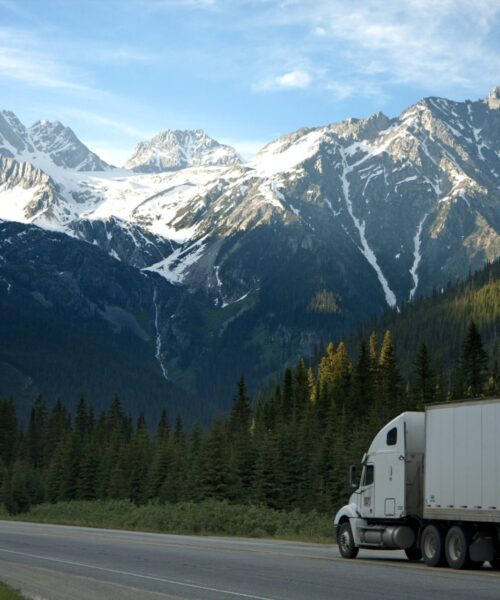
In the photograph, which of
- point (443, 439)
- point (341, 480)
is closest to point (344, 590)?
point (443, 439)

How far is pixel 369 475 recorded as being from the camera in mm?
34969

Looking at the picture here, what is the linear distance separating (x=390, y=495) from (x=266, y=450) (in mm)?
56949

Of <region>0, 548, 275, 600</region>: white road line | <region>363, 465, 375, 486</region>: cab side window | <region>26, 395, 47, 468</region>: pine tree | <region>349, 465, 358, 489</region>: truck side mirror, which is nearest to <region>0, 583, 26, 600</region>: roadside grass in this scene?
<region>0, 548, 275, 600</region>: white road line

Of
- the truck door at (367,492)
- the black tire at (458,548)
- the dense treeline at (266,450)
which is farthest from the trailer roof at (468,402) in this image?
the dense treeline at (266,450)

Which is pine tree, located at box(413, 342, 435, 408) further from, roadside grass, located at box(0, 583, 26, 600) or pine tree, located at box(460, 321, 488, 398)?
roadside grass, located at box(0, 583, 26, 600)

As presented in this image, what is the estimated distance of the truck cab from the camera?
1278 inches

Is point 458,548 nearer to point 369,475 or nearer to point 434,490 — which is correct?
point 434,490

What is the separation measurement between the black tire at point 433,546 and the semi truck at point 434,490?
0.03 meters

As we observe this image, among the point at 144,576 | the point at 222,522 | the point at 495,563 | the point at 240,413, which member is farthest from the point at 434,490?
the point at 240,413

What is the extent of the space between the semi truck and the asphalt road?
78 cm

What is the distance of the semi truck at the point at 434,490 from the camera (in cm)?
2791

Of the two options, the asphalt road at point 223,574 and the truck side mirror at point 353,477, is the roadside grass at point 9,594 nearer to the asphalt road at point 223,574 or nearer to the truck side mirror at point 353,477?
the asphalt road at point 223,574

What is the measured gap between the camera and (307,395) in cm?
13338

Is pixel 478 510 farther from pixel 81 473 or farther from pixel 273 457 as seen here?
pixel 81 473
